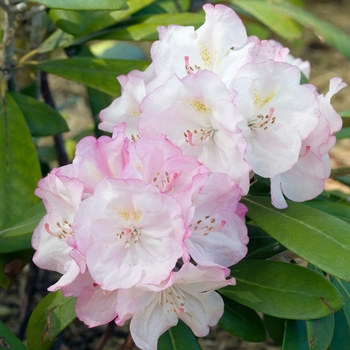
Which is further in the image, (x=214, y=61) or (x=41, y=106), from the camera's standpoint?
(x=41, y=106)

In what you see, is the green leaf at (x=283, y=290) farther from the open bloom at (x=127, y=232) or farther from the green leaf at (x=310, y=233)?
the open bloom at (x=127, y=232)

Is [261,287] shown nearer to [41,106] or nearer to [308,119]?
[308,119]

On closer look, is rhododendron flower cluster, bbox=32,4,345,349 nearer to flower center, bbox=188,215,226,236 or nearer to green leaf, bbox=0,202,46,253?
flower center, bbox=188,215,226,236

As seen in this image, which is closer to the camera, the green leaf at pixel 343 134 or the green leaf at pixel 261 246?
the green leaf at pixel 261 246

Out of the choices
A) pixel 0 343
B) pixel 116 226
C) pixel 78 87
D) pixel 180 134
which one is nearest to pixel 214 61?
pixel 180 134

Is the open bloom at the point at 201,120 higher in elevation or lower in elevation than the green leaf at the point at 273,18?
higher

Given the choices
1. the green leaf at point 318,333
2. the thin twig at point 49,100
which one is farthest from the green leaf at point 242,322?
the thin twig at point 49,100

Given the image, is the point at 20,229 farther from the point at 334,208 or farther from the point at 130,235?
the point at 334,208

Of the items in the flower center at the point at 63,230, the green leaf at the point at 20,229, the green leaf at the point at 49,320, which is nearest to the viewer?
the flower center at the point at 63,230
